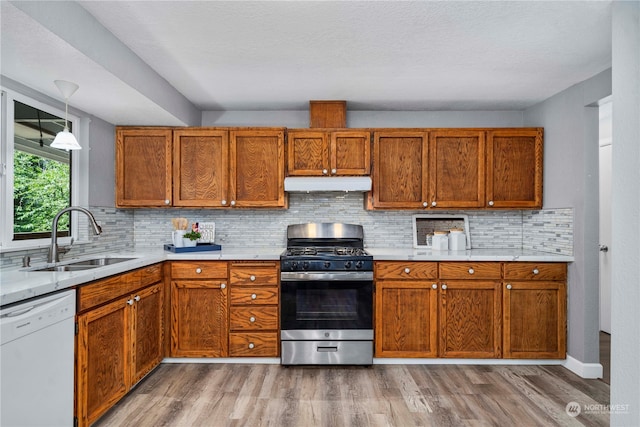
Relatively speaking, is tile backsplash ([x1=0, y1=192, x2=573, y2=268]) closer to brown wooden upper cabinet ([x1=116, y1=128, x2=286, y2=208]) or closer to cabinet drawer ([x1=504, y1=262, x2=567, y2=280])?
brown wooden upper cabinet ([x1=116, y1=128, x2=286, y2=208])

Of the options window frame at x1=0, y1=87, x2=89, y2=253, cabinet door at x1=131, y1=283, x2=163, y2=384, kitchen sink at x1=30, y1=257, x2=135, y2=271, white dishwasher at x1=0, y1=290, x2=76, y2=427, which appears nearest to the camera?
white dishwasher at x1=0, y1=290, x2=76, y2=427

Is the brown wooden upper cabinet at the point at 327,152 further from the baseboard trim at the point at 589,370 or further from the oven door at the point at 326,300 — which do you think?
the baseboard trim at the point at 589,370

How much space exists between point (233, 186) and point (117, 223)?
1.20m

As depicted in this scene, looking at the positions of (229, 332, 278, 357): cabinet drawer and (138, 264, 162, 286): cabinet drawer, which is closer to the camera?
(138, 264, 162, 286): cabinet drawer

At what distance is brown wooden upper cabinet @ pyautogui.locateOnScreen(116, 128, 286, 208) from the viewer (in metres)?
3.73

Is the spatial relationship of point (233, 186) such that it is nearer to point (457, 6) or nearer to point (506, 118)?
point (457, 6)

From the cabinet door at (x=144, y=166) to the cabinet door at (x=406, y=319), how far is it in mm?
2216

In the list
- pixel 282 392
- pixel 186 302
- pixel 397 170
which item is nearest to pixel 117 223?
pixel 186 302

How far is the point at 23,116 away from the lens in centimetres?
276

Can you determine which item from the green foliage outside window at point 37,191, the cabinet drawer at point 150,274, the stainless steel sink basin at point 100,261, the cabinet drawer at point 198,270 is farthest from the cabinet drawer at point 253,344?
the green foliage outside window at point 37,191

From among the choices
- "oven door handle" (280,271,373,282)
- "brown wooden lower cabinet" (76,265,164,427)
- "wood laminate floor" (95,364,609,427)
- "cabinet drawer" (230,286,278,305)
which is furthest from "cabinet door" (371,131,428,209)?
"brown wooden lower cabinet" (76,265,164,427)

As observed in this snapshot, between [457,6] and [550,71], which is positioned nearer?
[457,6]

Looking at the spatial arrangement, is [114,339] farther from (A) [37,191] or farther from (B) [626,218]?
(B) [626,218]

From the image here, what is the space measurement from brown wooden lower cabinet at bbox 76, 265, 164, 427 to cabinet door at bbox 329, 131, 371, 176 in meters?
1.85
